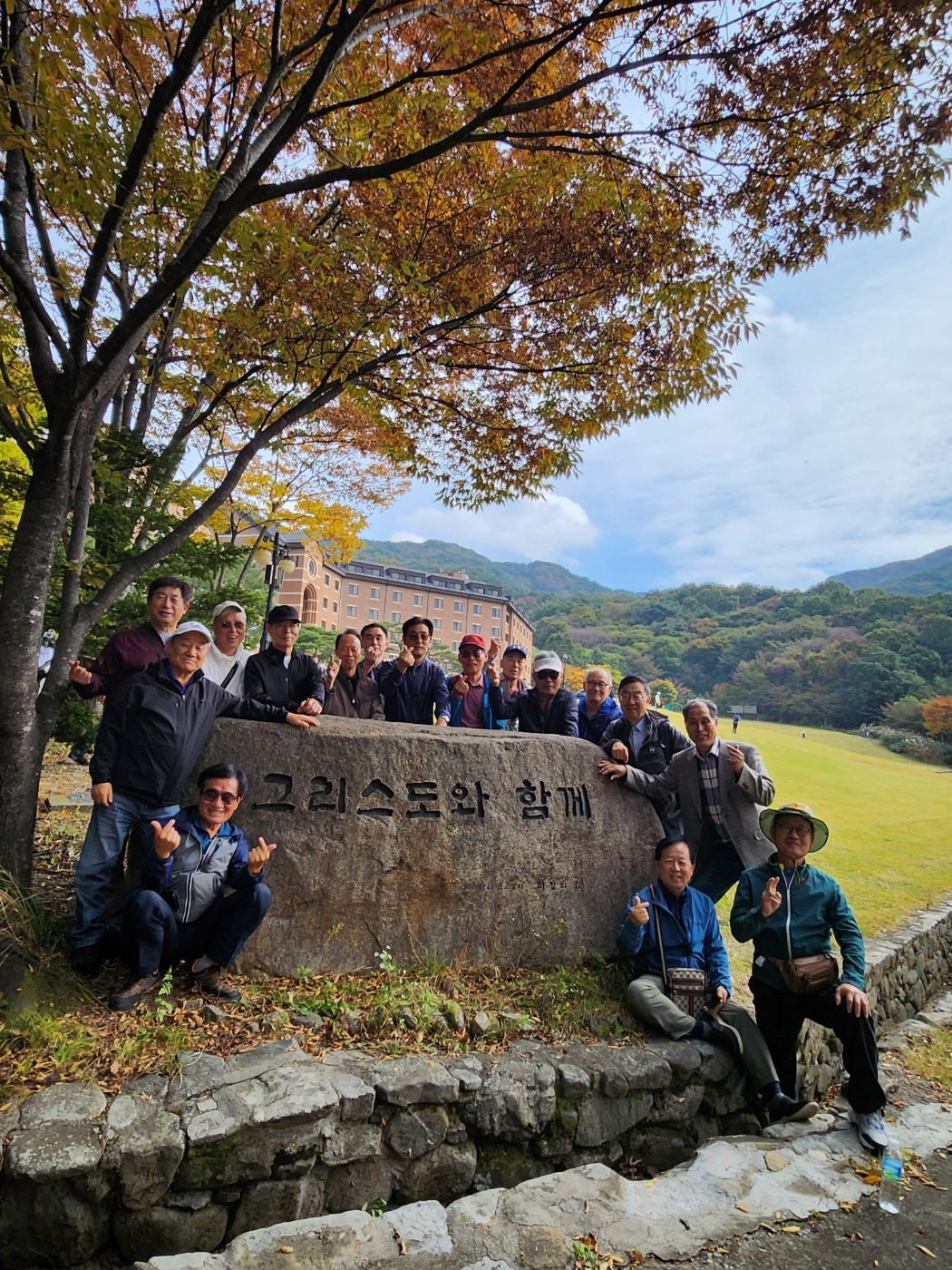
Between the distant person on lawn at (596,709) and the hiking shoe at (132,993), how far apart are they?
10.4 feet

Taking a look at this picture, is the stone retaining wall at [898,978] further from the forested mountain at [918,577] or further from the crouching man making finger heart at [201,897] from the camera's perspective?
the forested mountain at [918,577]

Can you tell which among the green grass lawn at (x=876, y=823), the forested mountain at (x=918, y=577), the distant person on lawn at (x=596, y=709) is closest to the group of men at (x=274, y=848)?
the distant person on lawn at (x=596, y=709)

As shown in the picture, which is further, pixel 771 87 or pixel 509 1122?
pixel 771 87

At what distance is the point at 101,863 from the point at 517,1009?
2.37 meters

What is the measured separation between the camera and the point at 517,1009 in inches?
152

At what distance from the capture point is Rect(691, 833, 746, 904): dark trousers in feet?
15.3

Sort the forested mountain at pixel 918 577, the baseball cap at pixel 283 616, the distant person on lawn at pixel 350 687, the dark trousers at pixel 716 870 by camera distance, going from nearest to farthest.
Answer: the baseball cap at pixel 283 616 → the dark trousers at pixel 716 870 → the distant person on lawn at pixel 350 687 → the forested mountain at pixel 918 577

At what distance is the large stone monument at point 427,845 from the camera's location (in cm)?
387

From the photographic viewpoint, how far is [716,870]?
4.68m

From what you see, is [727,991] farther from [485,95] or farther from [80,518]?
[485,95]

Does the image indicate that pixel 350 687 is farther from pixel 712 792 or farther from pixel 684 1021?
pixel 684 1021

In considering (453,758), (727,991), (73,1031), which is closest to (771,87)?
(453,758)

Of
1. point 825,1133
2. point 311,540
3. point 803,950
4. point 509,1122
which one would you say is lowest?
point 825,1133

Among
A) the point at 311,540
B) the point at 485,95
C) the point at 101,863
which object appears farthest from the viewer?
the point at 311,540
